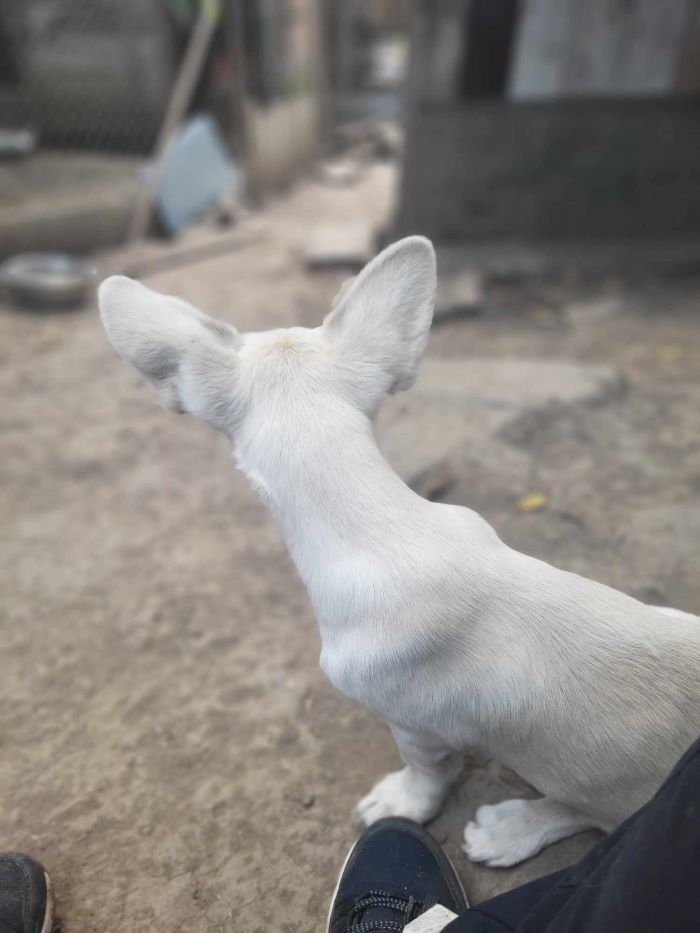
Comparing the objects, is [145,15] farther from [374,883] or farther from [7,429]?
[374,883]

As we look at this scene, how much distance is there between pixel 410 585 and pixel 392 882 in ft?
2.67

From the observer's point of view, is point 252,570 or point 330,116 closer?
point 252,570

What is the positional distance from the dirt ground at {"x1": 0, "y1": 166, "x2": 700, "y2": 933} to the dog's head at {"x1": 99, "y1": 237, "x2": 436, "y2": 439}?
1.10 m

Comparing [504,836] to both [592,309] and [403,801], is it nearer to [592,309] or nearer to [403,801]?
[403,801]

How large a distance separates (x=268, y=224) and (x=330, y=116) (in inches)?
142

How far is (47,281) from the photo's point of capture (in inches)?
187

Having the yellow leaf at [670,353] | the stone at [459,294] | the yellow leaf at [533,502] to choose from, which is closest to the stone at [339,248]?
the stone at [459,294]

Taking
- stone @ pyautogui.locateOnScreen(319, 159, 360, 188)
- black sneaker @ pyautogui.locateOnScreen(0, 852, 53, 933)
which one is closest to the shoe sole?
black sneaker @ pyautogui.locateOnScreen(0, 852, 53, 933)

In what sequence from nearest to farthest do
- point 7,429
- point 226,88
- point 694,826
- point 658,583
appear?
point 694,826 < point 658,583 < point 7,429 < point 226,88

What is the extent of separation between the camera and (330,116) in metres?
9.34

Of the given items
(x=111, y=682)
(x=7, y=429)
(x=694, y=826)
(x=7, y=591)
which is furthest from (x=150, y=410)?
(x=694, y=826)

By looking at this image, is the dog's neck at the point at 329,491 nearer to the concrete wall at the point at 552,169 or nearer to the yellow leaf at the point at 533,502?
the yellow leaf at the point at 533,502

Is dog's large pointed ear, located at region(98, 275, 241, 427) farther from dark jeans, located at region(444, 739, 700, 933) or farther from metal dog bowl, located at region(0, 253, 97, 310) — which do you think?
metal dog bowl, located at region(0, 253, 97, 310)

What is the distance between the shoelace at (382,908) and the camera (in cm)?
155
